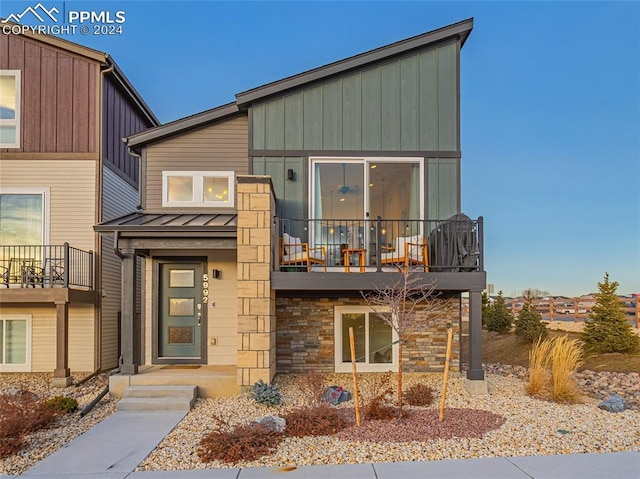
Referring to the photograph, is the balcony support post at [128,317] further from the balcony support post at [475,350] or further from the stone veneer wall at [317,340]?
the balcony support post at [475,350]

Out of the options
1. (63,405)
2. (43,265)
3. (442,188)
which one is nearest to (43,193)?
(43,265)

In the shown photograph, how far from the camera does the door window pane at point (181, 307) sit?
345 inches

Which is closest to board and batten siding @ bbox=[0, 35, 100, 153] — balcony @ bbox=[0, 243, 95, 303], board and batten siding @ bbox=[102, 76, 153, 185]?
board and batten siding @ bbox=[102, 76, 153, 185]

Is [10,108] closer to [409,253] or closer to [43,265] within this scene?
[43,265]

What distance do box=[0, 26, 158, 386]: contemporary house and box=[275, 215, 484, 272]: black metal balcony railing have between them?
15.7 feet

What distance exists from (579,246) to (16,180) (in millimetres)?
17371

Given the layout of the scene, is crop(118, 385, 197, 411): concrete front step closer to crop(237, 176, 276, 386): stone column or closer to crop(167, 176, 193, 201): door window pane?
crop(237, 176, 276, 386): stone column

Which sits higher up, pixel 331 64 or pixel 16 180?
pixel 331 64

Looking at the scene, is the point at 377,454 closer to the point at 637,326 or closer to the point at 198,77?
the point at 637,326

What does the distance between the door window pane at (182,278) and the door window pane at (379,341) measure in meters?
3.62

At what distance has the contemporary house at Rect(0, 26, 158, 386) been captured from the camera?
9.74 metres

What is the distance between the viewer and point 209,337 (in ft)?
28.3

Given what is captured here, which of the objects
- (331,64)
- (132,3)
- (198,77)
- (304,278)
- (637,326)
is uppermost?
(198,77)

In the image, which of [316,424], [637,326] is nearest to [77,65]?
[316,424]
